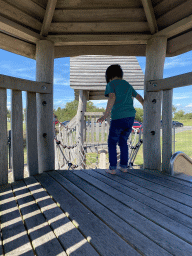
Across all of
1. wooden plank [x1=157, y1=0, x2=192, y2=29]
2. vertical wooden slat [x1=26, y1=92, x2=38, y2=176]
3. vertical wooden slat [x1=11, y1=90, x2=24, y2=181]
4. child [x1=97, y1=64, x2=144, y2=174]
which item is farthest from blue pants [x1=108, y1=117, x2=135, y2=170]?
wooden plank [x1=157, y1=0, x2=192, y2=29]

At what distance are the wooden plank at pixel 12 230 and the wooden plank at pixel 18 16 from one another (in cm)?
185

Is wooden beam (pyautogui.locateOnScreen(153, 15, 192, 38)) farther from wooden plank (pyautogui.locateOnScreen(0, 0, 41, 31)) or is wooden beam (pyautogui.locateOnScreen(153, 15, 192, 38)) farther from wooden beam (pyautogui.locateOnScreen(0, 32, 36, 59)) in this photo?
wooden beam (pyautogui.locateOnScreen(0, 32, 36, 59))

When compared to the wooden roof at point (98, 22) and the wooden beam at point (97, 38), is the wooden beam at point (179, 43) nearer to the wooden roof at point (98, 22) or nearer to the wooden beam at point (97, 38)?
the wooden roof at point (98, 22)

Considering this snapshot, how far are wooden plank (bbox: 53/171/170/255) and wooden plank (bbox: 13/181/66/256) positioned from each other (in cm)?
33

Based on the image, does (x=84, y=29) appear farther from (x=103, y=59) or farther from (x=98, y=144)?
(x=98, y=144)

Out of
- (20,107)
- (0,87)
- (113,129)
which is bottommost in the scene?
(113,129)

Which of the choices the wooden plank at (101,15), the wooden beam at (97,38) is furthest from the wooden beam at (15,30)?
the wooden plank at (101,15)

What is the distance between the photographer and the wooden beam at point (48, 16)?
2223 millimetres

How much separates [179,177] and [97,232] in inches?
52.3

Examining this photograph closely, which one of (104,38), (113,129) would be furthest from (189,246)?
(104,38)

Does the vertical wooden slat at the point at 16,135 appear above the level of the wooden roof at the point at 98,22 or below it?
below

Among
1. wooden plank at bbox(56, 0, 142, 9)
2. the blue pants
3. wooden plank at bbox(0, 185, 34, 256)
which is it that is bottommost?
wooden plank at bbox(0, 185, 34, 256)

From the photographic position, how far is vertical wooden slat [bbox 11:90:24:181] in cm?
197

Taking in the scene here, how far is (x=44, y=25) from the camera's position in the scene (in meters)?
2.32
